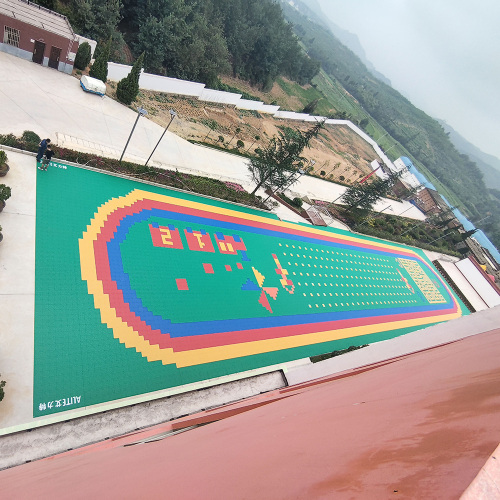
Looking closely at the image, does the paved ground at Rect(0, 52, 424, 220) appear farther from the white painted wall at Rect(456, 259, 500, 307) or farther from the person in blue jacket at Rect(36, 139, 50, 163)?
the white painted wall at Rect(456, 259, 500, 307)

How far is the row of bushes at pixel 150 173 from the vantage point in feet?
50.6

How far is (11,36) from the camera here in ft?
64.6

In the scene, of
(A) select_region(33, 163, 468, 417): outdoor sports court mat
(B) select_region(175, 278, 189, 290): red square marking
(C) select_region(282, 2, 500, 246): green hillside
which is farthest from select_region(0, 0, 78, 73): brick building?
(C) select_region(282, 2, 500, 246): green hillside

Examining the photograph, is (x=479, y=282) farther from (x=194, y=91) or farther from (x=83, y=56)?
(x=83, y=56)

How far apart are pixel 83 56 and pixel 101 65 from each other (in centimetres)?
140

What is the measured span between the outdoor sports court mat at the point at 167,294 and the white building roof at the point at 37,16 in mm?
11842

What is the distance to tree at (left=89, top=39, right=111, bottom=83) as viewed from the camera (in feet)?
75.6

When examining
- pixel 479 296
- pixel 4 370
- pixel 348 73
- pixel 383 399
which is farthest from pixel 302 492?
pixel 348 73

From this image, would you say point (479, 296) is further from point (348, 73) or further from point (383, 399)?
point (348, 73)

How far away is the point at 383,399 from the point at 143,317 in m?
11.8

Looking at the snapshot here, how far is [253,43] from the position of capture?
51.0 metres

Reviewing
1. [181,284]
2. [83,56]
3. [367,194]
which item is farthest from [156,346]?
[367,194]

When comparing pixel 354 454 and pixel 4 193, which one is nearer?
pixel 354 454

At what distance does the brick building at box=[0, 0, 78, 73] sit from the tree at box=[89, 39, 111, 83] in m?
1.46
